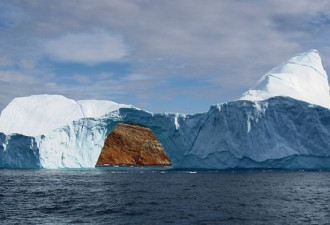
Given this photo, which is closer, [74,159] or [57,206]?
[57,206]

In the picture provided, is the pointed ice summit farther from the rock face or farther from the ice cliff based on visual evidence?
the rock face

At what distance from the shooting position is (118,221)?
1628 centimetres

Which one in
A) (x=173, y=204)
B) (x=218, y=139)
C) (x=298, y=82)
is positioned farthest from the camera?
(x=298, y=82)

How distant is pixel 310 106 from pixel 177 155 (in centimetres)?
1469

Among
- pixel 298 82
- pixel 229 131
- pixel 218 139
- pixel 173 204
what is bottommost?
pixel 173 204

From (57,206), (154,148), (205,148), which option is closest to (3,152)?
(205,148)

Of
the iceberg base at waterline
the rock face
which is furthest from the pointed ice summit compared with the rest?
the rock face

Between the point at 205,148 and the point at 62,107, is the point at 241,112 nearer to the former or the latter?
the point at 205,148

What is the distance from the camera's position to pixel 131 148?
307ft

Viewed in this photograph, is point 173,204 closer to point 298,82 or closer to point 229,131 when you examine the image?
point 229,131

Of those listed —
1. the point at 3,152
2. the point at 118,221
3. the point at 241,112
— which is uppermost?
the point at 241,112

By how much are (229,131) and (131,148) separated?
2141 inches

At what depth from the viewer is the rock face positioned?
92000mm

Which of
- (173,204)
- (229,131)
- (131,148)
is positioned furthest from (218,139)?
(131,148)
